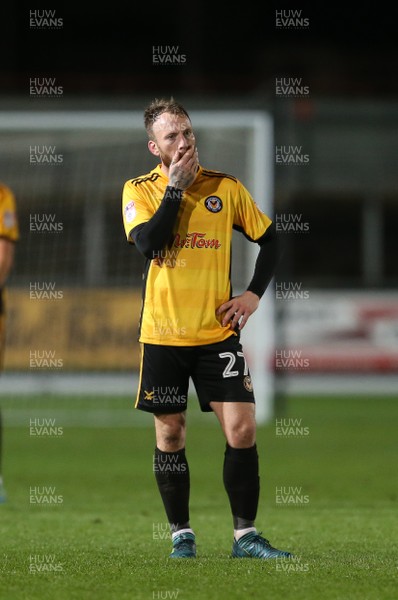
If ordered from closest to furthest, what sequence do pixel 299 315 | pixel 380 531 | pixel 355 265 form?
1. pixel 380 531
2. pixel 299 315
3. pixel 355 265

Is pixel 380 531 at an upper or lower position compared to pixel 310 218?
lower

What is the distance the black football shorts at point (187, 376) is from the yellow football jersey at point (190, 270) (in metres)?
0.05

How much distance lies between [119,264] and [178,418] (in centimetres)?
881

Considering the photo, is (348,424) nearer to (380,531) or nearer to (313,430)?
(313,430)

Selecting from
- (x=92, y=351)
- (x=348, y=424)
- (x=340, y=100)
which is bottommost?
(x=348, y=424)

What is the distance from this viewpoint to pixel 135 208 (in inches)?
202

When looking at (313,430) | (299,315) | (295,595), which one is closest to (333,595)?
(295,595)

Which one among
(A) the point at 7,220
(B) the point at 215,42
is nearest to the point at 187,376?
(A) the point at 7,220

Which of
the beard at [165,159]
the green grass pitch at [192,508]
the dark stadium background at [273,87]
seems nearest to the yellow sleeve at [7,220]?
the green grass pitch at [192,508]

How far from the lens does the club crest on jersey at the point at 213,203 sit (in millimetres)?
5137

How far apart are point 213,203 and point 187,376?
0.78 meters

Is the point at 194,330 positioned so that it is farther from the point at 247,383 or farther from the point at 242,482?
the point at 242,482

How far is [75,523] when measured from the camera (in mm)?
6750

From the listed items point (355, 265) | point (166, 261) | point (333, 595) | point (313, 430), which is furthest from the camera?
point (355, 265)
